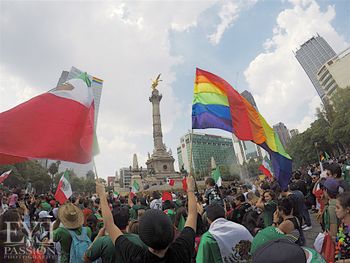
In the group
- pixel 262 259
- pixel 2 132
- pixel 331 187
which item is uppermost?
pixel 2 132

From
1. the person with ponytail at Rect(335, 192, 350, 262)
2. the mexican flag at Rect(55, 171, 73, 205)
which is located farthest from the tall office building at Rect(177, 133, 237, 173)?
the person with ponytail at Rect(335, 192, 350, 262)

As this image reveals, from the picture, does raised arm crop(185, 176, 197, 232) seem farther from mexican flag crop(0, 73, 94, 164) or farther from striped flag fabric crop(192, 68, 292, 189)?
striped flag fabric crop(192, 68, 292, 189)

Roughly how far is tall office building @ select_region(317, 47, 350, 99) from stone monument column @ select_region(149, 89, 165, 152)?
47576 mm

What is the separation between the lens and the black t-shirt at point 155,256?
2.24 m

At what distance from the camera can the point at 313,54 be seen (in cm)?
16488

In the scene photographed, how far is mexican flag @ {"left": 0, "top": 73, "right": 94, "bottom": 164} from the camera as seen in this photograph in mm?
4234

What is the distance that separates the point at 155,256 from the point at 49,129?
3.02 meters

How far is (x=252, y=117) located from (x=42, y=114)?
14.9 ft

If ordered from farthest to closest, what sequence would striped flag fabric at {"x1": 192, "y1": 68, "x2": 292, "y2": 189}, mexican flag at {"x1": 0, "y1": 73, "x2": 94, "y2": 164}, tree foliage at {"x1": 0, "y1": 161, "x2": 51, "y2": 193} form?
tree foliage at {"x1": 0, "y1": 161, "x2": 51, "y2": 193}, striped flag fabric at {"x1": 192, "y1": 68, "x2": 292, "y2": 189}, mexican flag at {"x1": 0, "y1": 73, "x2": 94, "y2": 164}

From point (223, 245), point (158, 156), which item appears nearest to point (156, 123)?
point (158, 156)

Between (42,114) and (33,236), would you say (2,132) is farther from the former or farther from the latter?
(33,236)

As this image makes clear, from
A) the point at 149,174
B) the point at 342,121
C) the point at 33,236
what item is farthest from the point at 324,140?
the point at 33,236

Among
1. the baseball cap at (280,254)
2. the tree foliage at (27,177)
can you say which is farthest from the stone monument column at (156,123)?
the baseball cap at (280,254)

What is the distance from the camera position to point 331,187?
467cm
